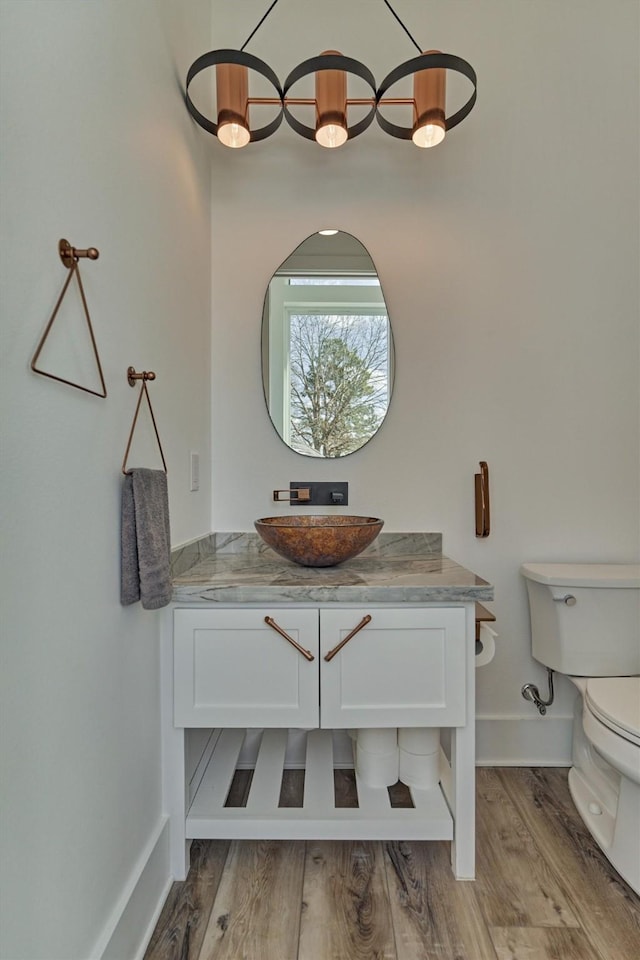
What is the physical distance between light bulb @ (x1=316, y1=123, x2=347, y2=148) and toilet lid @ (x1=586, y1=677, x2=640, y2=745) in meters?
1.85

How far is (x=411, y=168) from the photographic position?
1.78m

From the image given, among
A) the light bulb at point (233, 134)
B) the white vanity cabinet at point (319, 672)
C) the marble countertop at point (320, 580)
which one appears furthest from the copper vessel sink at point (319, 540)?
the light bulb at point (233, 134)

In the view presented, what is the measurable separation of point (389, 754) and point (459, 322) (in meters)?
1.47

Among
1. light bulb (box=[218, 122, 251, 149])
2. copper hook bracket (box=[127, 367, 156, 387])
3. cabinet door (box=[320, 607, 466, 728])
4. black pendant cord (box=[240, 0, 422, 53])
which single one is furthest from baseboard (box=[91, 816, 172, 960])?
black pendant cord (box=[240, 0, 422, 53])

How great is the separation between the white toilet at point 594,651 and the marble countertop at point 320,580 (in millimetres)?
401

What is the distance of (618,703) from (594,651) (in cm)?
29

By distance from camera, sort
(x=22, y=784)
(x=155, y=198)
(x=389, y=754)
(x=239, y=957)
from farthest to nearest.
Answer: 1. (x=389, y=754)
2. (x=155, y=198)
3. (x=239, y=957)
4. (x=22, y=784)

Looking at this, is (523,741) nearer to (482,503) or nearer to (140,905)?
(482,503)

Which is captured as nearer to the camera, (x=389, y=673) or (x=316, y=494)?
(x=389, y=673)

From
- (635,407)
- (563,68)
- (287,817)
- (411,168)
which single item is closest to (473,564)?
(635,407)

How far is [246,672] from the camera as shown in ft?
3.97

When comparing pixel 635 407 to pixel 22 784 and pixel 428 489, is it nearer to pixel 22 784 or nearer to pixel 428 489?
pixel 428 489

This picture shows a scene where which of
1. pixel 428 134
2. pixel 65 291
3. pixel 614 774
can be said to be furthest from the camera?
pixel 428 134

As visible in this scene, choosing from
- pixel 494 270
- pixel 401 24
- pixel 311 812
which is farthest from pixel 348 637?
pixel 401 24
